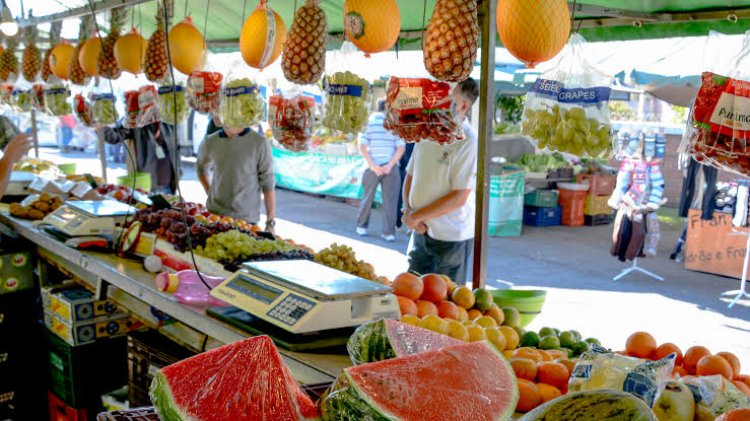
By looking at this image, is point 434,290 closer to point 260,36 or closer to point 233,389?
point 233,389

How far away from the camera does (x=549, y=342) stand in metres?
2.28

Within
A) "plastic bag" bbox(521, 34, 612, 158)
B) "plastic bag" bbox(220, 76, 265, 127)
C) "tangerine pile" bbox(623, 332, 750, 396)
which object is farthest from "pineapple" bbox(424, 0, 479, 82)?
"plastic bag" bbox(220, 76, 265, 127)

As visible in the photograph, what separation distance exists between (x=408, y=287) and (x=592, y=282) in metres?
5.50

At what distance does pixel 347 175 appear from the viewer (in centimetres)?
1191

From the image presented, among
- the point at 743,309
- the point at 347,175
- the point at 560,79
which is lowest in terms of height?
the point at 743,309

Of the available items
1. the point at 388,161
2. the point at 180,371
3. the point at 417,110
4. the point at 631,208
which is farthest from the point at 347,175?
the point at 180,371

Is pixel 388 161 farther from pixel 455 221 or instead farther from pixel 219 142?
pixel 455 221

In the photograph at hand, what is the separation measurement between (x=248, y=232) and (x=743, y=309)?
5459 mm

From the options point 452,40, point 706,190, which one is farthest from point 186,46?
point 706,190

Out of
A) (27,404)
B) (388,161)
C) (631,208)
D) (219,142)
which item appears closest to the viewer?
(27,404)

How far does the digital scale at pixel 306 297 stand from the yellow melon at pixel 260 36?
117cm

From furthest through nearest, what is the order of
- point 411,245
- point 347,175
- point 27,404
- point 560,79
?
point 347,175 < point 411,245 < point 27,404 < point 560,79

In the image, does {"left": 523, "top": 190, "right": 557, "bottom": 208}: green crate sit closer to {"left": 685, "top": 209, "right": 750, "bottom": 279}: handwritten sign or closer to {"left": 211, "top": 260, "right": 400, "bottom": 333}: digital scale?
{"left": 685, "top": 209, "right": 750, "bottom": 279}: handwritten sign

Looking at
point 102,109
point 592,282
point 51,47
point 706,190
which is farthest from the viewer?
point 706,190
